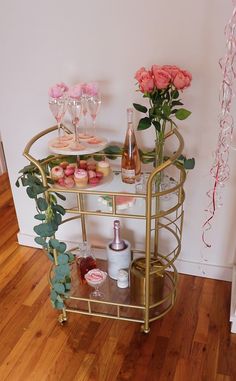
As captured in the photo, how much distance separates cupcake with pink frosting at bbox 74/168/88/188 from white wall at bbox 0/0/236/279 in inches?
14.2

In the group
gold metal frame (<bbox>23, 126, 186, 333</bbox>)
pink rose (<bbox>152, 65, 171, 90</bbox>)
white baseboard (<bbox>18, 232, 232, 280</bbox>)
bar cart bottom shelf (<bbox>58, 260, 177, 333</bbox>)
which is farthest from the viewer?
white baseboard (<bbox>18, 232, 232, 280</bbox>)

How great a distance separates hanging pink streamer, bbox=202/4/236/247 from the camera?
1.27m

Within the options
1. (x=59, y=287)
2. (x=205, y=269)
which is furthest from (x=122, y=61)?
(x=205, y=269)

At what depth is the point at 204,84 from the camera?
1.44 metres

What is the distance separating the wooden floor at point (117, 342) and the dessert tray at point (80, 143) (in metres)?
0.77

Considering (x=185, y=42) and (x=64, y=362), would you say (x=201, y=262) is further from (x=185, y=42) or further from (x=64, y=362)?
(x=185, y=42)

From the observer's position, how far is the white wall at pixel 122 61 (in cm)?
138

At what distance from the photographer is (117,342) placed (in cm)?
151

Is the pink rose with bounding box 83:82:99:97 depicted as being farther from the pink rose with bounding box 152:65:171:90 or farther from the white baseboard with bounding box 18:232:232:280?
the white baseboard with bounding box 18:232:232:280

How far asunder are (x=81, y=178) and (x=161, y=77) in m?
0.45

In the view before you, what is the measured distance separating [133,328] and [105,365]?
8.5 inches

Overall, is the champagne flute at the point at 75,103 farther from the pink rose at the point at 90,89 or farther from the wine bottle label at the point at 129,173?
the wine bottle label at the point at 129,173

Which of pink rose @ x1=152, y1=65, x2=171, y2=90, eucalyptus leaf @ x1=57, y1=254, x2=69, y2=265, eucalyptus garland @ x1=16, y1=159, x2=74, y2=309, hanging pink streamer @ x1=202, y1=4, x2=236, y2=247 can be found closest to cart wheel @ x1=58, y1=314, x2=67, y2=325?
eucalyptus garland @ x1=16, y1=159, x2=74, y2=309

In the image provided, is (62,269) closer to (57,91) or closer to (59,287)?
(59,287)
